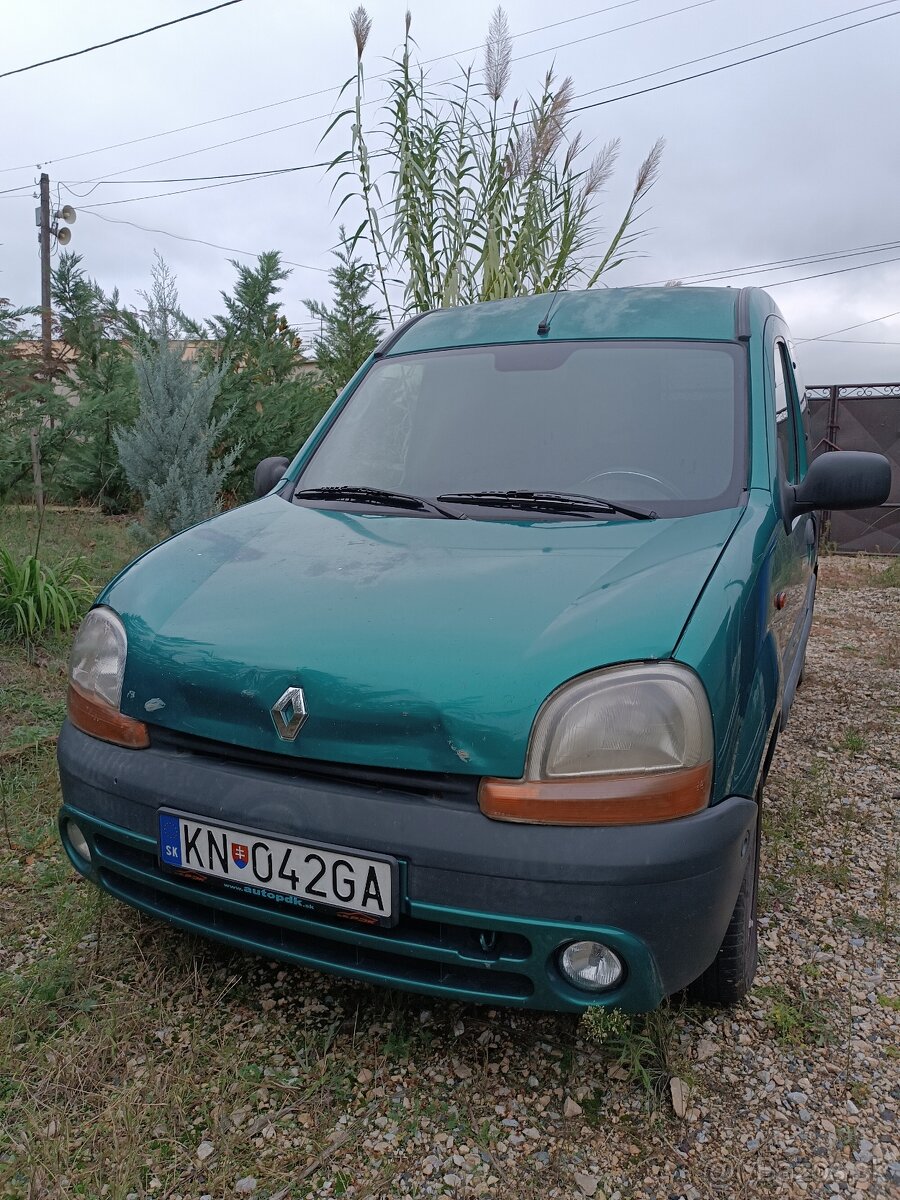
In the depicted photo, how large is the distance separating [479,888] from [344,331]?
7.47 meters

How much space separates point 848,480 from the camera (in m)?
2.20

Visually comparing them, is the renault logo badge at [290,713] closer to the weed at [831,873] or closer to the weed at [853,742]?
the weed at [831,873]

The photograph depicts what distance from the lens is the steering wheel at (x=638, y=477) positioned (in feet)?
6.95

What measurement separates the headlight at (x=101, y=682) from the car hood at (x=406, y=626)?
0.12ft

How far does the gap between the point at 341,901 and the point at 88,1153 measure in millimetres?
617

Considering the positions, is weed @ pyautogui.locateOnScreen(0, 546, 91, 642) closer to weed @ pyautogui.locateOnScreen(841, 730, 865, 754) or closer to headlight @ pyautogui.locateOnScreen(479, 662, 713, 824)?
headlight @ pyautogui.locateOnScreen(479, 662, 713, 824)

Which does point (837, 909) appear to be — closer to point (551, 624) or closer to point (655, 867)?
point (655, 867)

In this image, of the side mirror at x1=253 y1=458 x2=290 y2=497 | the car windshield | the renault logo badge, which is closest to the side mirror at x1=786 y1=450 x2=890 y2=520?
the car windshield

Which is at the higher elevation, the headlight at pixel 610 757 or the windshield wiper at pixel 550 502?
the windshield wiper at pixel 550 502

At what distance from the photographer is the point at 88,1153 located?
59.8 inches

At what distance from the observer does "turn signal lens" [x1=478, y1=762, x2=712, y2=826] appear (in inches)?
56.7

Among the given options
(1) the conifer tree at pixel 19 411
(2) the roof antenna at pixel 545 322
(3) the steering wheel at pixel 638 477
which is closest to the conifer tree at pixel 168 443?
(1) the conifer tree at pixel 19 411

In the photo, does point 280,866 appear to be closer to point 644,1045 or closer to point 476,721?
point 476,721

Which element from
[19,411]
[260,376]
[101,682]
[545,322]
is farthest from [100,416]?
[101,682]
